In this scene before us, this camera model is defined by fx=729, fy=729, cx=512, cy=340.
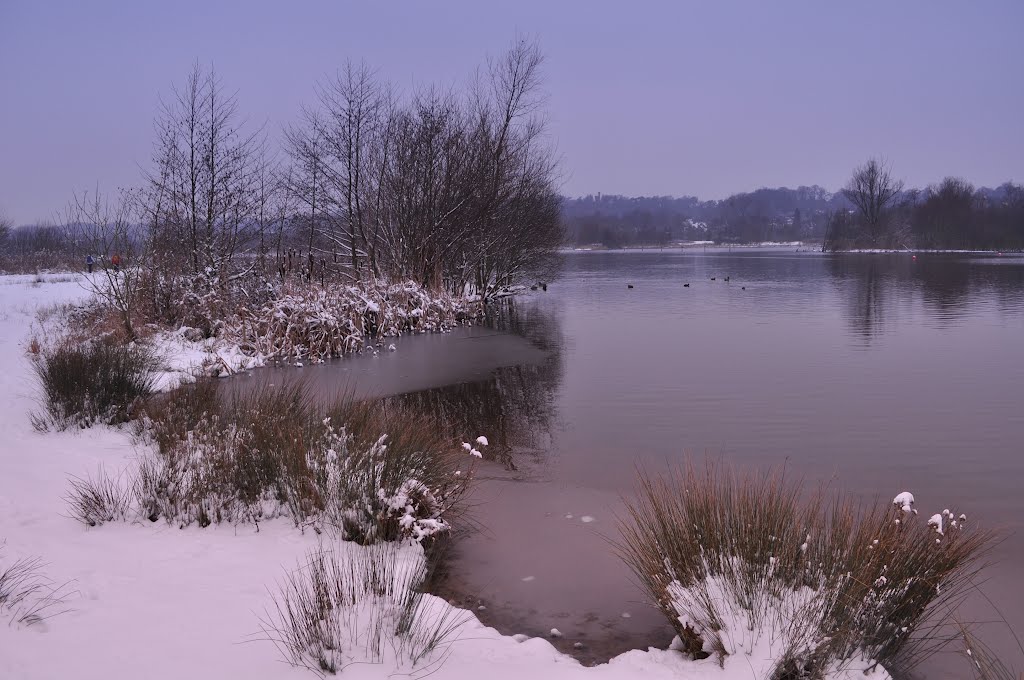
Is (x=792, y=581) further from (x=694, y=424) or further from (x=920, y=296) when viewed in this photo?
(x=920, y=296)

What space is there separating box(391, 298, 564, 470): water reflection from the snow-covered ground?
2.96 meters

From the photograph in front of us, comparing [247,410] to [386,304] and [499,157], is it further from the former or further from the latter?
[499,157]

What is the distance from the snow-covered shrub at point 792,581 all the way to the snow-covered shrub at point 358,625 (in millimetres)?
1444

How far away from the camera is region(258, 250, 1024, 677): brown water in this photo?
5.54 metres

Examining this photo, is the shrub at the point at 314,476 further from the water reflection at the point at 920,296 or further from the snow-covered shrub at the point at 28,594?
the water reflection at the point at 920,296

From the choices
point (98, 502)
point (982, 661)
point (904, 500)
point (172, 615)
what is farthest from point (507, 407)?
point (982, 661)

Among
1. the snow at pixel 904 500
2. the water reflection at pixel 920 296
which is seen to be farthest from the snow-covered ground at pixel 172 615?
the water reflection at pixel 920 296

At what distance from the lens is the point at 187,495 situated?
6.08 meters

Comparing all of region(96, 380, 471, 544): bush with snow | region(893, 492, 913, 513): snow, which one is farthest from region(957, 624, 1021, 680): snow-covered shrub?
region(96, 380, 471, 544): bush with snow

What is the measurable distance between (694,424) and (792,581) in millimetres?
6272

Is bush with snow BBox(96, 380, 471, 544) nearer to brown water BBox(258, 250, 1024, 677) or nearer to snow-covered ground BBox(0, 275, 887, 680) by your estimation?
snow-covered ground BBox(0, 275, 887, 680)

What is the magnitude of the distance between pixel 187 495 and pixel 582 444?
4.94 meters

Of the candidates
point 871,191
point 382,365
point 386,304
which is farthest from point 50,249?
point 871,191

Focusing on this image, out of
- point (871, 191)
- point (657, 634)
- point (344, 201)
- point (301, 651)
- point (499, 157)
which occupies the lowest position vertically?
point (657, 634)
